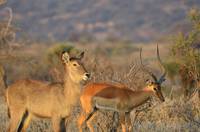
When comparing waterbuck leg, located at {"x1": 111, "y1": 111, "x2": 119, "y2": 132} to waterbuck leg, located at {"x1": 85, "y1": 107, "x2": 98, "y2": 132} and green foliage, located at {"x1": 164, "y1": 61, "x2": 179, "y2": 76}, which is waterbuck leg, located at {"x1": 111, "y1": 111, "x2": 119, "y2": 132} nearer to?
waterbuck leg, located at {"x1": 85, "y1": 107, "x2": 98, "y2": 132}

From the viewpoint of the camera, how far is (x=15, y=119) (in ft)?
36.1

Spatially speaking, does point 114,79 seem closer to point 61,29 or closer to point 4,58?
point 4,58

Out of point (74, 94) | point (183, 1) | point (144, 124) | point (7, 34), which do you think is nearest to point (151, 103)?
point (144, 124)

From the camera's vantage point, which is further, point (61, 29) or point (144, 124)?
point (61, 29)

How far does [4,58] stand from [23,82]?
10239 millimetres

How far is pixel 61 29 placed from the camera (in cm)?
9312

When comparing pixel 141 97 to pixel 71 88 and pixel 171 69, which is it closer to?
pixel 71 88

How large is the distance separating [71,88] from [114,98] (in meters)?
1.39

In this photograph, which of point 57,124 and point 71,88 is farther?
point 71,88

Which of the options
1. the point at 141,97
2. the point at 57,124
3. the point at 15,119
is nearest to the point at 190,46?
the point at 141,97

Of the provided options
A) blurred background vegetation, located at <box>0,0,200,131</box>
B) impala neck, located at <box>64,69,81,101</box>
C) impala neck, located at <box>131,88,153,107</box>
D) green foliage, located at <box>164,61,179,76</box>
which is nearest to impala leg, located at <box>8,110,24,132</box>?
impala neck, located at <box>64,69,81,101</box>

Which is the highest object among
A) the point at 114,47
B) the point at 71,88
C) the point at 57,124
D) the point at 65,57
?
the point at 65,57

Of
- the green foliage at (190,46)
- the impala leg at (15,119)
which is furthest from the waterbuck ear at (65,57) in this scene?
the green foliage at (190,46)

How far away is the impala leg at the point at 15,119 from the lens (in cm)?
1096
